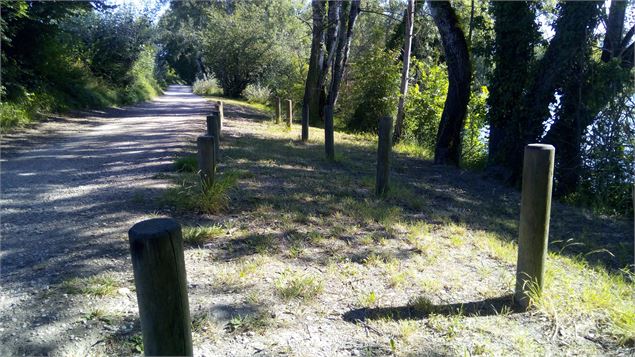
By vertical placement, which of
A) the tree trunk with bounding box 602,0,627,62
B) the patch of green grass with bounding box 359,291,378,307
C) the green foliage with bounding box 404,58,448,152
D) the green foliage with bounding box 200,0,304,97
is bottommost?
the patch of green grass with bounding box 359,291,378,307

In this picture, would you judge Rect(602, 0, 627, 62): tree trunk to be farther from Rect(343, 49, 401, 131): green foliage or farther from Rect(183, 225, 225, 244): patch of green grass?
Rect(343, 49, 401, 131): green foliage

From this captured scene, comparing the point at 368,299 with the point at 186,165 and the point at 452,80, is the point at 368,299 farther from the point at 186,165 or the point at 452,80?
the point at 452,80

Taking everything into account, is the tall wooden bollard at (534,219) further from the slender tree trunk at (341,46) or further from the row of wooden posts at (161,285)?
the slender tree trunk at (341,46)

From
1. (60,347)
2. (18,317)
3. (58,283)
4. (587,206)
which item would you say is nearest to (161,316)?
(60,347)

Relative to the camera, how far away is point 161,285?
2.04m

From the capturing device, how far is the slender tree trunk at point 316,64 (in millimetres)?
17375

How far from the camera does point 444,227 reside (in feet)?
18.9

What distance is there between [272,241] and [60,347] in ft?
7.34

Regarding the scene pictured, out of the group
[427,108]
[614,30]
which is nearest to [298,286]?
[614,30]

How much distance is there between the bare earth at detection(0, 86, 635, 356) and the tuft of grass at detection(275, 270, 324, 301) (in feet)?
0.06

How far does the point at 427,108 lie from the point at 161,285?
15459 millimetres

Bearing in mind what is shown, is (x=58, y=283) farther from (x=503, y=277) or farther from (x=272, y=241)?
(x=503, y=277)

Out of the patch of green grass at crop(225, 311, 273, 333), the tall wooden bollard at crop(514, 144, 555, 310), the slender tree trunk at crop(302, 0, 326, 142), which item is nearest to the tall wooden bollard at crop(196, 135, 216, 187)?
the patch of green grass at crop(225, 311, 273, 333)

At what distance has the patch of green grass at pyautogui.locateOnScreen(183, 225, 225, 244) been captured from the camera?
15.4ft
